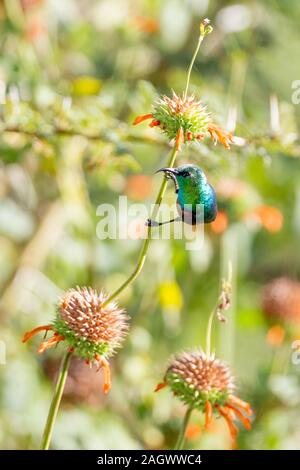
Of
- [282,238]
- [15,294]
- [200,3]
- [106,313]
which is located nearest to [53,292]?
[15,294]

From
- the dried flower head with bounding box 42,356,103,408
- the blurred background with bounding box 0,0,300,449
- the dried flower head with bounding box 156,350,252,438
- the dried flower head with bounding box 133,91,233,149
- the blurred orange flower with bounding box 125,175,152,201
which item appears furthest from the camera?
the blurred orange flower with bounding box 125,175,152,201

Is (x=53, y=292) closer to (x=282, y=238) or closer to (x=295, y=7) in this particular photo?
(x=282, y=238)

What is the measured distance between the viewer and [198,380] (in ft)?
2.31

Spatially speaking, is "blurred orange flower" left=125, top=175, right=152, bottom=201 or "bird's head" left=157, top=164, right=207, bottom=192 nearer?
"bird's head" left=157, top=164, right=207, bottom=192

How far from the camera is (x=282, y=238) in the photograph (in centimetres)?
173

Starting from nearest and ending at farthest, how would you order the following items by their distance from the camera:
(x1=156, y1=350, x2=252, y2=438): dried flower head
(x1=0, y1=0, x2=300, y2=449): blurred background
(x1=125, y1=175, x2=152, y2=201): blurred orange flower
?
(x1=156, y1=350, x2=252, y2=438): dried flower head < (x1=0, y1=0, x2=300, y2=449): blurred background < (x1=125, y1=175, x2=152, y2=201): blurred orange flower

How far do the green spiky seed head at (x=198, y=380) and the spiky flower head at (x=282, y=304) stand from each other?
750 mm

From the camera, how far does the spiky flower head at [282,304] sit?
1.45 m

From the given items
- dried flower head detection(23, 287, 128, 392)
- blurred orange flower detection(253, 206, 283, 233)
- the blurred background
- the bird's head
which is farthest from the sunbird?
blurred orange flower detection(253, 206, 283, 233)

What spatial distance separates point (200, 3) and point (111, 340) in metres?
1.13

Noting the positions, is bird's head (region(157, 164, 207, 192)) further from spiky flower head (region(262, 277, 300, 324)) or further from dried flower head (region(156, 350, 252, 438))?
spiky flower head (region(262, 277, 300, 324))

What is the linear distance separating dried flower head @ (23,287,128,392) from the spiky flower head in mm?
826

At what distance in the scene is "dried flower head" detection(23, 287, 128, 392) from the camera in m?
0.64

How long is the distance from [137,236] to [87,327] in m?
0.63
